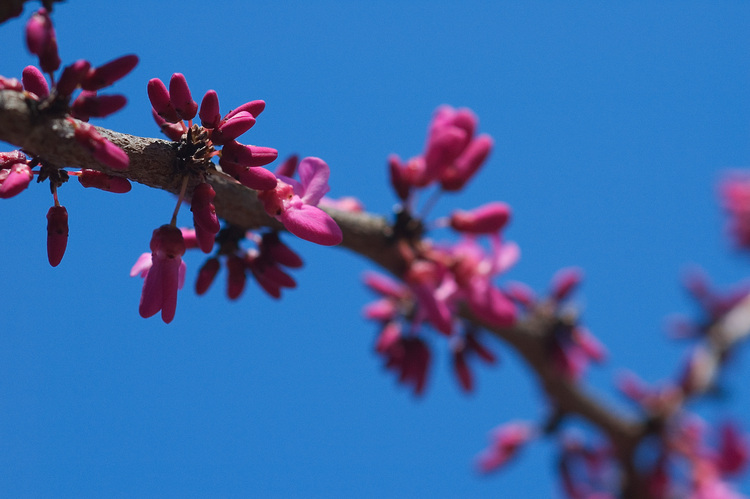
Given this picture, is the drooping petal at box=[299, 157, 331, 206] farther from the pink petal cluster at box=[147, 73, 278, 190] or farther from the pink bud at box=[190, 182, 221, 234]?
the pink bud at box=[190, 182, 221, 234]

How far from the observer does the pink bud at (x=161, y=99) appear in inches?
49.9

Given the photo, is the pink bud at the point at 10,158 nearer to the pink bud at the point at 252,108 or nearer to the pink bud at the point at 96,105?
the pink bud at the point at 96,105

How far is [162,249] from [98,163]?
9.2 inches

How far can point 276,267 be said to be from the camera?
1629 mm

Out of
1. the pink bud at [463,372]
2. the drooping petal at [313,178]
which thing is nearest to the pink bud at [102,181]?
the drooping petal at [313,178]

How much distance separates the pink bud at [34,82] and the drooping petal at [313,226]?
61cm

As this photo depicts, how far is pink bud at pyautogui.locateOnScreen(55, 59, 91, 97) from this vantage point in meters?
1.13

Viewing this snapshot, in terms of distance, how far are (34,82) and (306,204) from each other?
67cm

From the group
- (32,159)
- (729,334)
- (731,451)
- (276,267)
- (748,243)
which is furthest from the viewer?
(748,243)

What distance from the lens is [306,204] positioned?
1370 mm

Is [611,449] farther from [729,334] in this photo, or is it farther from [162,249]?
[162,249]

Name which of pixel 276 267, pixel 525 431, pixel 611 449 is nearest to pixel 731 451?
pixel 611 449

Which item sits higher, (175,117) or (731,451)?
(175,117)

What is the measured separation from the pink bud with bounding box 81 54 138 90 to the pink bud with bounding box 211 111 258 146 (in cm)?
23
